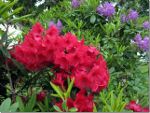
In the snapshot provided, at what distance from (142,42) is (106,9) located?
0.37 meters

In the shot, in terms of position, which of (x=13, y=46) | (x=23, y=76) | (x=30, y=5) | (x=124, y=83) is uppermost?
(x=30, y=5)

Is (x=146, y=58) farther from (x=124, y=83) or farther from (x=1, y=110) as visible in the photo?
(x=1, y=110)

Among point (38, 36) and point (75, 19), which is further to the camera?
point (75, 19)

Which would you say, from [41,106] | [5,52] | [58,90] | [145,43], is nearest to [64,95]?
[58,90]

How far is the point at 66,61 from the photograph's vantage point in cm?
159

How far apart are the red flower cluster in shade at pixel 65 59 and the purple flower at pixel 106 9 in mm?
1151

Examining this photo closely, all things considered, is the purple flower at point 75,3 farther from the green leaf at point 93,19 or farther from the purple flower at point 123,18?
the purple flower at point 123,18

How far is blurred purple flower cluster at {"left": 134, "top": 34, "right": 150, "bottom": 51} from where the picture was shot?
2564 millimetres

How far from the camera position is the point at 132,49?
275cm

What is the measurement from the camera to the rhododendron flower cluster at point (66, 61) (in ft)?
5.01

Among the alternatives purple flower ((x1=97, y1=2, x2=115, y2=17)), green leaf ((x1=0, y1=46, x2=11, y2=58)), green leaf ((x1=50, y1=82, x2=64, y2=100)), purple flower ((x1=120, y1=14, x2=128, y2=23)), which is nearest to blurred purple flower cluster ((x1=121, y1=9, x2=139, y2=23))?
purple flower ((x1=120, y1=14, x2=128, y2=23))

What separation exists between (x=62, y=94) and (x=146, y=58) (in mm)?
1382

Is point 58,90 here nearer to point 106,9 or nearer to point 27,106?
point 27,106

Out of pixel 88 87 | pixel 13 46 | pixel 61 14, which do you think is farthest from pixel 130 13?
pixel 88 87
